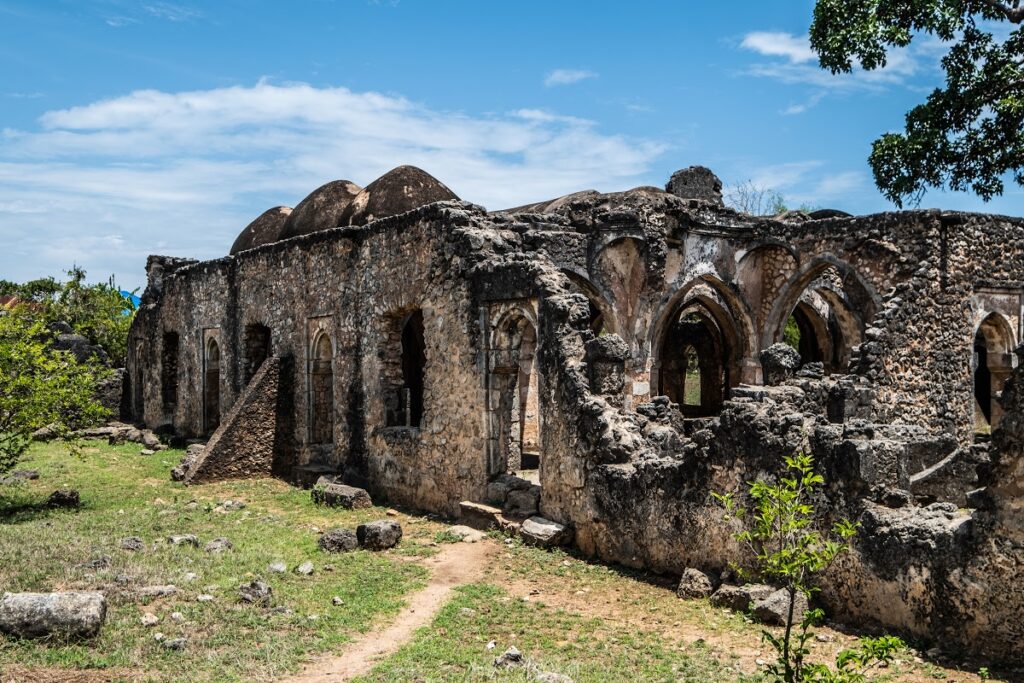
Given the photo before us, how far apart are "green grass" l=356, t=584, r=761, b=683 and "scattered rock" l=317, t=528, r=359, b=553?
2397 millimetres

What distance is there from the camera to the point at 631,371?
17.9 metres

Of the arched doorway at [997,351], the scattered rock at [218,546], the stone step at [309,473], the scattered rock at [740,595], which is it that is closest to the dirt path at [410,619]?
the scattered rock at [218,546]

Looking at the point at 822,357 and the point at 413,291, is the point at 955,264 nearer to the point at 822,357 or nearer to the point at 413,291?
the point at 822,357

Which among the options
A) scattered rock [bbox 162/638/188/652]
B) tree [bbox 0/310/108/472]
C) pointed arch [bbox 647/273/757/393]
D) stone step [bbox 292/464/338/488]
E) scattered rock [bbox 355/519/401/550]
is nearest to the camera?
scattered rock [bbox 162/638/188/652]

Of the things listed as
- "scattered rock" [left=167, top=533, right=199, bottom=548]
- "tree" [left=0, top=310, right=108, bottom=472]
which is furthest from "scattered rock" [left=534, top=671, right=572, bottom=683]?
A: "tree" [left=0, top=310, right=108, bottom=472]

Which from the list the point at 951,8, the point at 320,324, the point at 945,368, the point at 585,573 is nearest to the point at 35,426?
the point at 320,324

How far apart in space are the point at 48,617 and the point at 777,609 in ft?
18.0

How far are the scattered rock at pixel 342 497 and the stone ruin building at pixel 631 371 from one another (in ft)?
1.69

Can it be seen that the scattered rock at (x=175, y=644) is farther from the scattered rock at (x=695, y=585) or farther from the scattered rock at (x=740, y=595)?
the scattered rock at (x=740, y=595)

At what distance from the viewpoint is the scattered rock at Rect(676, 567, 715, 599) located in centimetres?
758

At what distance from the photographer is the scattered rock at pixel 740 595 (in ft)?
23.5

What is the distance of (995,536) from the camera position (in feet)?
19.1

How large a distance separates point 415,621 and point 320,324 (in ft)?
28.6

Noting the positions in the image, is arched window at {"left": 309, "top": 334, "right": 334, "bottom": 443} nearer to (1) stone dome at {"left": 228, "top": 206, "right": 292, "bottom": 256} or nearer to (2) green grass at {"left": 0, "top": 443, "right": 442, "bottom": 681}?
(2) green grass at {"left": 0, "top": 443, "right": 442, "bottom": 681}
